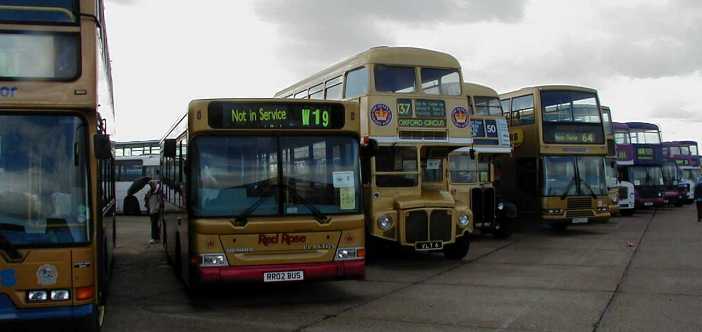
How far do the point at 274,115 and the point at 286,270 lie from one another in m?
1.95

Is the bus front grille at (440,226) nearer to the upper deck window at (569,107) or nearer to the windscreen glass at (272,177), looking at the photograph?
the windscreen glass at (272,177)

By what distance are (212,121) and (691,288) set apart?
290 inches

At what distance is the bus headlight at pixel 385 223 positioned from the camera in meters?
13.3

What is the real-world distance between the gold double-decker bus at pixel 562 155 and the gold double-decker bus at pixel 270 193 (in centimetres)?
1262

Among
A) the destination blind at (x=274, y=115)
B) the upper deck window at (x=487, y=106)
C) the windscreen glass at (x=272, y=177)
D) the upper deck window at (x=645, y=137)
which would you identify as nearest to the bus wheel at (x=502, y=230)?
the upper deck window at (x=487, y=106)

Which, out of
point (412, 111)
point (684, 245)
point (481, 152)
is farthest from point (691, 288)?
point (481, 152)

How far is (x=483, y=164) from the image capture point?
19.5 metres

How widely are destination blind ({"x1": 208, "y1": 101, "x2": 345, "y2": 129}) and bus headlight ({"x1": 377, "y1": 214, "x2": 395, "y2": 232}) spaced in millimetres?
4244

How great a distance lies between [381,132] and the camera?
1373 centimetres

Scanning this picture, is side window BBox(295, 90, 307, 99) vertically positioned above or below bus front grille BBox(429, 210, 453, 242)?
above

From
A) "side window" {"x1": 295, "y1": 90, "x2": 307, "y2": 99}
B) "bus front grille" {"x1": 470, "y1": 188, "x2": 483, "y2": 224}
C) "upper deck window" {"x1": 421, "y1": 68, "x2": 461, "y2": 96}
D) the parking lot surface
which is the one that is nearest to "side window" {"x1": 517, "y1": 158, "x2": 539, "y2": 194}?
"bus front grille" {"x1": 470, "y1": 188, "x2": 483, "y2": 224}

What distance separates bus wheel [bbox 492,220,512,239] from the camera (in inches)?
776

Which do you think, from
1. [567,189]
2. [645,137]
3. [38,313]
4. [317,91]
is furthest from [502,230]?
[645,137]

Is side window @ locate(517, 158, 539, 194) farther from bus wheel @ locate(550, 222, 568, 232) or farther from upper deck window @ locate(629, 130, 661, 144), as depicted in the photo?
upper deck window @ locate(629, 130, 661, 144)
